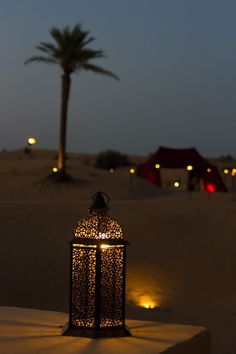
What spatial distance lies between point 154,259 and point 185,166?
63.3 feet

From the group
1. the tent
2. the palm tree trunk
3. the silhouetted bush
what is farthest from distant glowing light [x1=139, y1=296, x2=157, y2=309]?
the silhouetted bush

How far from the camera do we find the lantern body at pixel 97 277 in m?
7.29

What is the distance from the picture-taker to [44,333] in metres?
7.19

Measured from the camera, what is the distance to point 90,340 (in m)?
6.96

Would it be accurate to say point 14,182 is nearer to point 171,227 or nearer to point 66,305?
point 171,227

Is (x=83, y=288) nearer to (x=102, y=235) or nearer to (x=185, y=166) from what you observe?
(x=102, y=235)

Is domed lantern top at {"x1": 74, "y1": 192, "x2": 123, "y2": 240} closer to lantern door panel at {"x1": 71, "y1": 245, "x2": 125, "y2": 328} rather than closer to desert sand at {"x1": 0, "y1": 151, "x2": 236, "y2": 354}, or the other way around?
lantern door panel at {"x1": 71, "y1": 245, "x2": 125, "y2": 328}

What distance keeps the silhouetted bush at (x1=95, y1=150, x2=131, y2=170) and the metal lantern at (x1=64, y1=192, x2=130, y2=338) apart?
72368 mm

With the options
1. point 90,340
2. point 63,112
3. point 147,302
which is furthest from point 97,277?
point 63,112

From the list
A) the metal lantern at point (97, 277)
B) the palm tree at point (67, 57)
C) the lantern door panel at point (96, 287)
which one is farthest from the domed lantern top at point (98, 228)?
the palm tree at point (67, 57)

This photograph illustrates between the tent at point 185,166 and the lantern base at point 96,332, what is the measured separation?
30.3 metres

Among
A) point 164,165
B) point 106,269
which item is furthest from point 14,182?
point 106,269

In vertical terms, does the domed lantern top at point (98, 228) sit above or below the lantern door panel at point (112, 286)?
above

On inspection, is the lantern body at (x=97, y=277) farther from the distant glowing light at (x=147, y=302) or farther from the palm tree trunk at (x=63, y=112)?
the palm tree trunk at (x=63, y=112)
